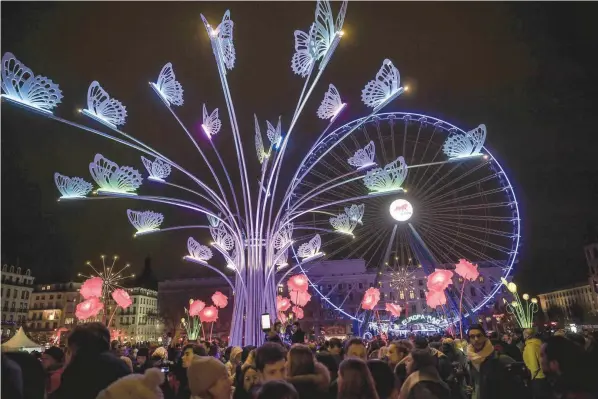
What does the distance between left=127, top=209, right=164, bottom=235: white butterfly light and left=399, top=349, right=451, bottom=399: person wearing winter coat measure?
20011mm

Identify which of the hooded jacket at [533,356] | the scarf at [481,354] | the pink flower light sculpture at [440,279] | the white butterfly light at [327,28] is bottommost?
the hooded jacket at [533,356]

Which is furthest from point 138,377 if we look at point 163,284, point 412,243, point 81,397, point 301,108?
point 163,284

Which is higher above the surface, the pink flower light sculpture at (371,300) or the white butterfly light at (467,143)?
the white butterfly light at (467,143)

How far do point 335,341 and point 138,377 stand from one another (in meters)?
7.13

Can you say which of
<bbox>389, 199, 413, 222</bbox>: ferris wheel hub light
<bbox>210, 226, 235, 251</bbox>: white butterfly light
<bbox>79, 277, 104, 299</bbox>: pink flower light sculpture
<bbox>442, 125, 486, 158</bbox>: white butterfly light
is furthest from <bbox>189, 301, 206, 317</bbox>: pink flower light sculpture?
<bbox>442, 125, 486, 158</bbox>: white butterfly light

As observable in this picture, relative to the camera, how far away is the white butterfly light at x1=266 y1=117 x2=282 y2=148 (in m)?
19.3

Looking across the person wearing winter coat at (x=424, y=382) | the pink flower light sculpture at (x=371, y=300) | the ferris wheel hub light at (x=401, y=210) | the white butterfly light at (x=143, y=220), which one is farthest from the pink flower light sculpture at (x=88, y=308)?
the person wearing winter coat at (x=424, y=382)

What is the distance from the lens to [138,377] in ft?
12.4

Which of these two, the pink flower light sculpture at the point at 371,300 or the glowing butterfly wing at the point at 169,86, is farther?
the pink flower light sculpture at the point at 371,300

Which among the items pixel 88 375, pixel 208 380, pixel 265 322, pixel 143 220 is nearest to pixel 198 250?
pixel 143 220

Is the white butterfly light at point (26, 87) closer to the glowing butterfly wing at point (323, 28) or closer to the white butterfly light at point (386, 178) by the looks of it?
the glowing butterfly wing at point (323, 28)

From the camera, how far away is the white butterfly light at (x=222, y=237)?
24.1 m

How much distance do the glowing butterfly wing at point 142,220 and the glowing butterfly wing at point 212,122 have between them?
661cm

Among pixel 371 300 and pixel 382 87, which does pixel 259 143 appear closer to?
pixel 382 87
